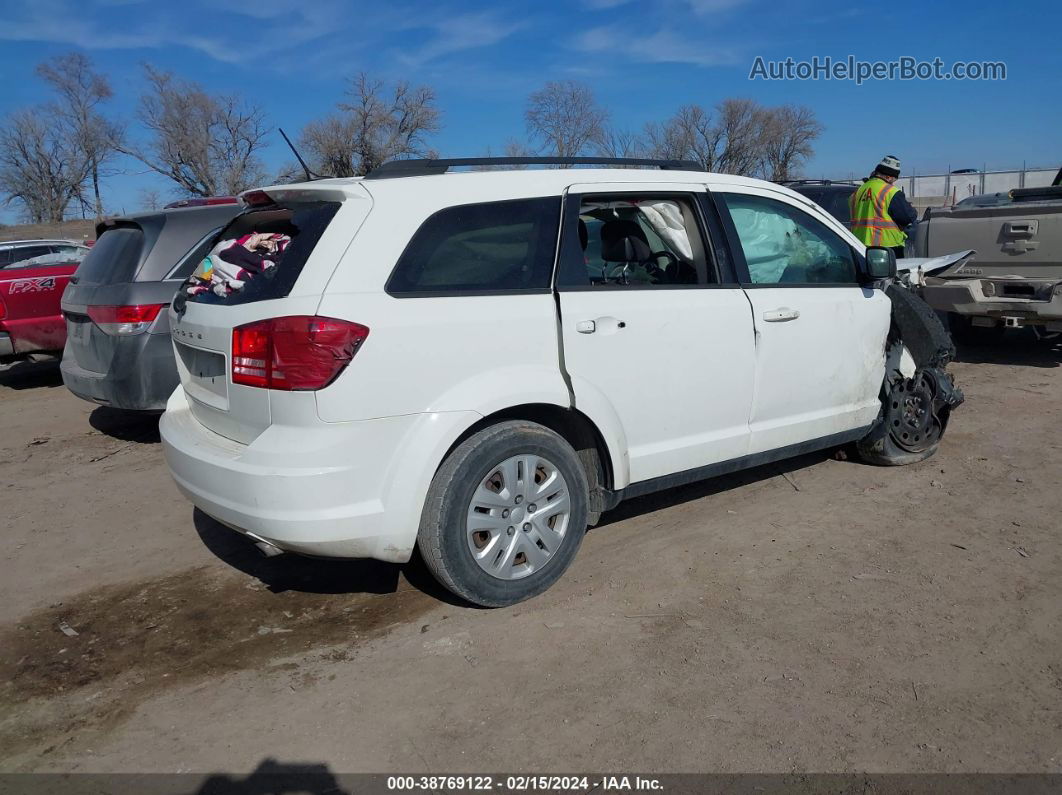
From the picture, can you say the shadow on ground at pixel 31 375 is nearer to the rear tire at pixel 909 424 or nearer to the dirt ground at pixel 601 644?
the dirt ground at pixel 601 644

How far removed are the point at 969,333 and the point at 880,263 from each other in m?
Answer: 5.87

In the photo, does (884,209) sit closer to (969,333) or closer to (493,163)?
(969,333)

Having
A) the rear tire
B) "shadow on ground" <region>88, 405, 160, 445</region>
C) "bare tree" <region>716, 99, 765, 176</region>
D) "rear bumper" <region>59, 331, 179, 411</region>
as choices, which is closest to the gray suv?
"rear bumper" <region>59, 331, 179, 411</region>

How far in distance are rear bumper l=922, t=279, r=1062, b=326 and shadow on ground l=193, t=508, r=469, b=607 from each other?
663 centimetres

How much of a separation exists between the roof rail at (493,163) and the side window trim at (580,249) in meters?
0.25

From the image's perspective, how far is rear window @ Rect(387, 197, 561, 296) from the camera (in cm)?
346

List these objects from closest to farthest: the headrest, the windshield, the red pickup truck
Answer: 1. the headrest
2. the red pickup truck
3. the windshield

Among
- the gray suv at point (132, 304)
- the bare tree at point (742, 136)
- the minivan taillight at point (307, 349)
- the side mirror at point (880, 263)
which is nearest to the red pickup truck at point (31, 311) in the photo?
the gray suv at point (132, 304)

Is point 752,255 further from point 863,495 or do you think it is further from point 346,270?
point 346,270

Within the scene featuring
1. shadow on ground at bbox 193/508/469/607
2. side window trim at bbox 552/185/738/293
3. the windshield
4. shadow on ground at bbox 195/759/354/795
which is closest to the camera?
shadow on ground at bbox 195/759/354/795

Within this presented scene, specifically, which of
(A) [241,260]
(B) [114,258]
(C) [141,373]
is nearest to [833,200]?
(B) [114,258]

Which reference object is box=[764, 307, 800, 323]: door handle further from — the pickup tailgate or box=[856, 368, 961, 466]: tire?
the pickup tailgate

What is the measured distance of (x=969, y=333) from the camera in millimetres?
9844

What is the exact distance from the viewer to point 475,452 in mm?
3512
